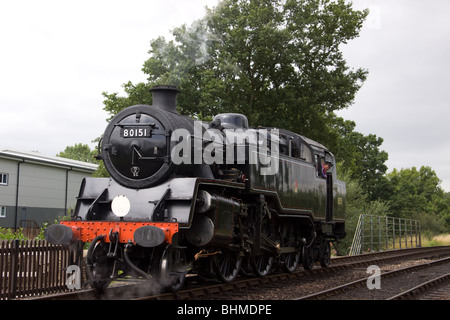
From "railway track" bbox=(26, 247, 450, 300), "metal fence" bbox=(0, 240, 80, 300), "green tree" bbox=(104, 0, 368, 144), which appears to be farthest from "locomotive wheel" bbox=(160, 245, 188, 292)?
"green tree" bbox=(104, 0, 368, 144)

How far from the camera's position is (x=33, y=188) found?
29125 millimetres

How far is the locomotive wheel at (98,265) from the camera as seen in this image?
7.36 m

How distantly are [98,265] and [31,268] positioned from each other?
1.52 metres

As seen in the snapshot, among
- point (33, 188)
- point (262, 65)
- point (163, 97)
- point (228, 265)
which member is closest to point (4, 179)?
point (33, 188)

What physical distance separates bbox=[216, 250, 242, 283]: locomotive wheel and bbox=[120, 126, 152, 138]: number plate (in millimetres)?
2610

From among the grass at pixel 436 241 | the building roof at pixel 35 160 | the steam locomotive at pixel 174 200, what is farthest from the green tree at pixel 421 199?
the steam locomotive at pixel 174 200

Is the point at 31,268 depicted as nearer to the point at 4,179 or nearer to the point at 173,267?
the point at 173,267

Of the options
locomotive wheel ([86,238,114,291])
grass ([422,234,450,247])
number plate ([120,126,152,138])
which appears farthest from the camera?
grass ([422,234,450,247])

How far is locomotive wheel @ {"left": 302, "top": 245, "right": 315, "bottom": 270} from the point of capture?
40.6 ft

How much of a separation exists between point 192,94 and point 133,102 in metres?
2.78

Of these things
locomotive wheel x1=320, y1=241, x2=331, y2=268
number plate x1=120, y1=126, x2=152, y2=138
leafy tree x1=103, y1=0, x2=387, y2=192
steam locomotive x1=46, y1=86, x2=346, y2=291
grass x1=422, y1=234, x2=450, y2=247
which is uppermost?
leafy tree x1=103, y1=0, x2=387, y2=192

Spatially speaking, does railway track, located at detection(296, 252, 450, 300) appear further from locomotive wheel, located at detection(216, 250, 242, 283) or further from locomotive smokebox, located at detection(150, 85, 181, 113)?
locomotive smokebox, located at detection(150, 85, 181, 113)

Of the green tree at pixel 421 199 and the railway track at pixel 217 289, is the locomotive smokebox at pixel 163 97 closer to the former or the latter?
the railway track at pixel 217 289
